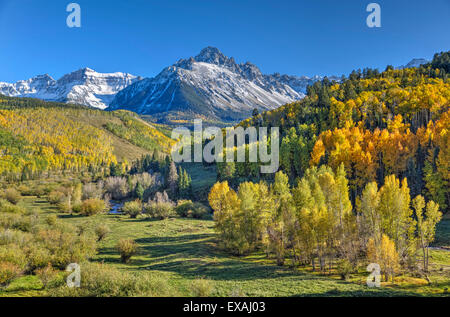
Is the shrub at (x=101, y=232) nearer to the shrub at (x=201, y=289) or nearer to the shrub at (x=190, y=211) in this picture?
the shrub at (x=201, y=289)

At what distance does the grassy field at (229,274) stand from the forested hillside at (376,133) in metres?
22.0

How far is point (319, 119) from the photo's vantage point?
126m

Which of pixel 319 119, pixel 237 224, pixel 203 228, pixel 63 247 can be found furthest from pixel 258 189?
pixel 319 119

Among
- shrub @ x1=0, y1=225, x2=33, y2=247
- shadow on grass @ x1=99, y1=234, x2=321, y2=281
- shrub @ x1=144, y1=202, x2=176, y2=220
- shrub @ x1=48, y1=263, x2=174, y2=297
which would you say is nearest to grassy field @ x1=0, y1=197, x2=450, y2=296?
shadow on grass @ x1=99, y1=234, x2=321, y2=281

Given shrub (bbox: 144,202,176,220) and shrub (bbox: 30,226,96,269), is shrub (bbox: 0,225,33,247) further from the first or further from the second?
shrub (bbox: 144,202,176,220)

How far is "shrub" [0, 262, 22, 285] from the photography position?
25.6 metres

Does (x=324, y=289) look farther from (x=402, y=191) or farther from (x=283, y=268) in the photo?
(x=402, y=191)

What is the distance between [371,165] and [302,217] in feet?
164

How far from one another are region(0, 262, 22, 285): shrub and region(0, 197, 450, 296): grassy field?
0.86m

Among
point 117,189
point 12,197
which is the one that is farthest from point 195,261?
point 117,189

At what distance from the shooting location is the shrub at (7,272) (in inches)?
1009

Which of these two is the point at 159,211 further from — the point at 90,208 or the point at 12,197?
the point at 12,197

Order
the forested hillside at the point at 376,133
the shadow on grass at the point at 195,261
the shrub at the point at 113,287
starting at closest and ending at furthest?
the shrub at the point at 113,287 < the shadow on grass at the point at 195,261 < the forested hillside at the point at 376,133

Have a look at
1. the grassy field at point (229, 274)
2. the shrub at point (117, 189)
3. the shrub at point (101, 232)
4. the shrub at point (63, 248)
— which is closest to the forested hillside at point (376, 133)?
the grassy field at point (229, 274)
